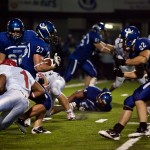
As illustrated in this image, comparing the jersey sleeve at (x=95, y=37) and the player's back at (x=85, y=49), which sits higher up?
the jersey sleeve at (x=95, y=37)

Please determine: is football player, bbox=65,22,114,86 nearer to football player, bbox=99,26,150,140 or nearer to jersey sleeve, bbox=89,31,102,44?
jersey sleeve, bbox=89,31,102,44

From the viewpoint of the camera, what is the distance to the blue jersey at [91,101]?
8805 millimetres

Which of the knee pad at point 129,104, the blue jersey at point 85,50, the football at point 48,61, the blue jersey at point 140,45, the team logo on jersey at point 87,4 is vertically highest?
the team logo on jersey at point 87,4

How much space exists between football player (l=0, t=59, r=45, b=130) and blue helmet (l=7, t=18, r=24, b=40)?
0.92 meters

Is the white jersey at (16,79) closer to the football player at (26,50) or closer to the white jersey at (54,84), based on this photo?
the football player at (26,50)

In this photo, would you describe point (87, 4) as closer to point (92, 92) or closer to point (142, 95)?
point (92, 92)

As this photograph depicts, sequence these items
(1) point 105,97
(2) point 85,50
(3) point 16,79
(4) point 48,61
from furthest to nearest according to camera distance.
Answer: (2) point 85,50 → (1) point 105,97 → (4) point 48,61 → (3) point 16,79

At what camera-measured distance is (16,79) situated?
18.4 feet

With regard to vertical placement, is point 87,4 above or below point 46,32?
above

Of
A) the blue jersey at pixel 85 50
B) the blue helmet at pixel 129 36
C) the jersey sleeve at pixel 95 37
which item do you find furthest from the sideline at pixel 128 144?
the blue jersey at pixel 85 50

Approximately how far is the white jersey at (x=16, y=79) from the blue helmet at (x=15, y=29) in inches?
38.9

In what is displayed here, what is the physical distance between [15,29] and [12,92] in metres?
1.35

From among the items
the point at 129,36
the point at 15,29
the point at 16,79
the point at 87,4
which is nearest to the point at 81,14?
the point at 87,4

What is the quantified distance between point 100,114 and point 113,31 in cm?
1162
